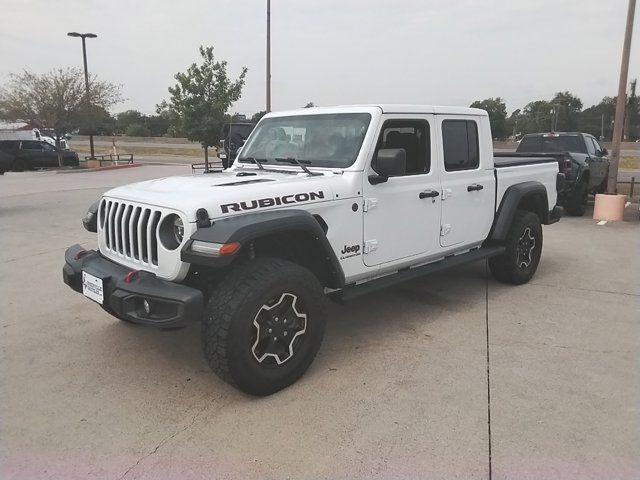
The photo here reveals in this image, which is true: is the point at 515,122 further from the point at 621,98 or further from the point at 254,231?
the point at 254,231

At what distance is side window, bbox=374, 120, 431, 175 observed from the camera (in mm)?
4160

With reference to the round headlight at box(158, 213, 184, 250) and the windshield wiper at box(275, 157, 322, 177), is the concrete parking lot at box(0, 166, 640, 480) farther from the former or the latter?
the windshield wiper at box(275, 157, 322, 177)

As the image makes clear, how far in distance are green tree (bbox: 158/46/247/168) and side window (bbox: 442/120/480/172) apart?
15476 mm

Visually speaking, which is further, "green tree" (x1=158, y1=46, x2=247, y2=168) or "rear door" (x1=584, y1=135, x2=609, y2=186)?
"green tree" (x1=158, y1=46, x2=247, y2=168)

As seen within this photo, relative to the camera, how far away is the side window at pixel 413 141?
13.6ft

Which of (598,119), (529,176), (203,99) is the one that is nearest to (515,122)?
(598,119)

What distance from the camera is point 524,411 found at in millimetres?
3107

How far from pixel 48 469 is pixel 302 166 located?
2537 millimetres

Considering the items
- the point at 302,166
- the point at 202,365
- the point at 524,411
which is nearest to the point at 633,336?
the point at 524,411

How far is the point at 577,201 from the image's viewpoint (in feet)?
34.2

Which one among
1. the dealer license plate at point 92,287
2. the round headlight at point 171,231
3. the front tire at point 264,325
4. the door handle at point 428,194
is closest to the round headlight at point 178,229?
the round headlight at point 171,231

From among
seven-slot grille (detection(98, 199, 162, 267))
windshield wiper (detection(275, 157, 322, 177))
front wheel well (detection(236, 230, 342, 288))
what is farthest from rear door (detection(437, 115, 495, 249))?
seven-slot grille (detection(98, 199, 162, 267))

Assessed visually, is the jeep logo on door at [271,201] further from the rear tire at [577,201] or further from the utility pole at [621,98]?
the utility pole at [621,98]

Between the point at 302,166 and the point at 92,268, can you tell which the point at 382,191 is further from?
the point at 92,268
